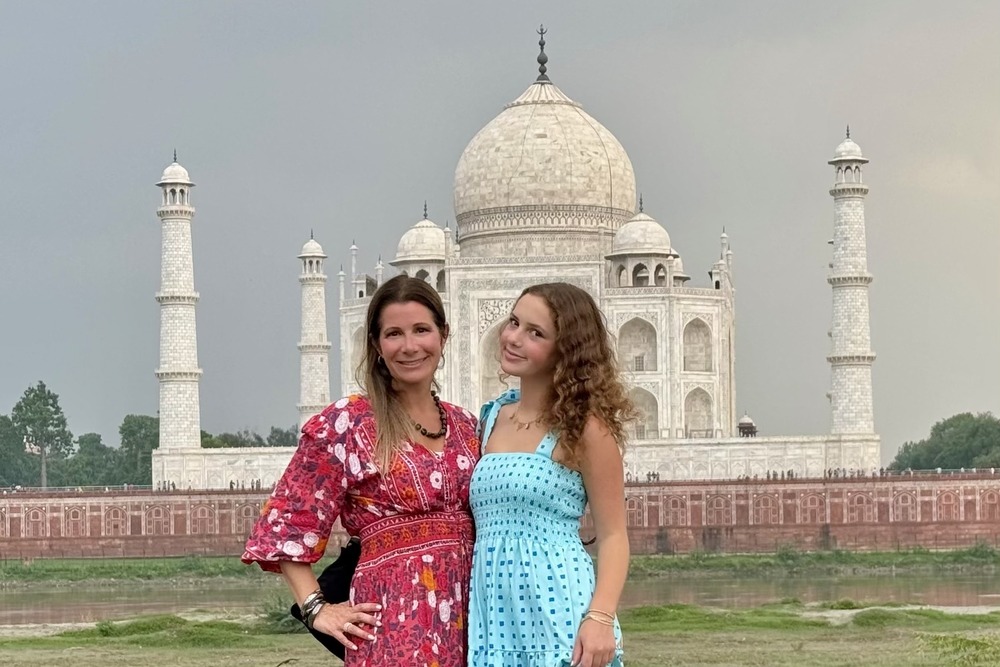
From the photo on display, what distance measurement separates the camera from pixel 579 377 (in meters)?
3.85

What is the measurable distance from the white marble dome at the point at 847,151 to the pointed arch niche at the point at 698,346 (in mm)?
3849

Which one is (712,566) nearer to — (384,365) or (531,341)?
(384,365)

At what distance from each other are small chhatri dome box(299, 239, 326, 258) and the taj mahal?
0.03 meters

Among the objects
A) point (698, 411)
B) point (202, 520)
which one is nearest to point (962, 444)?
point (698, 411)

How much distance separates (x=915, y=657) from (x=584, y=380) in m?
8.89

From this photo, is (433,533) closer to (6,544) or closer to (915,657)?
(915,657)

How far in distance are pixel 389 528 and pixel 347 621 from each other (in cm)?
21

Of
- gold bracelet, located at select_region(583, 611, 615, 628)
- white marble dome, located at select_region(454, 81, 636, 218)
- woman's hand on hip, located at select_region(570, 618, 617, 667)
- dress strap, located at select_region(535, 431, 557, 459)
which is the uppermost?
white marble dome, located at select_region(454, 81, 636, 218)

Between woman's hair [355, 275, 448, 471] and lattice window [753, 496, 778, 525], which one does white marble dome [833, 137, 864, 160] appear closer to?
lattice window [753, 496, 778, 525]

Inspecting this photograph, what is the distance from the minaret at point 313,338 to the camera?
35875 millimetres

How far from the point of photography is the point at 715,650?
13.0m

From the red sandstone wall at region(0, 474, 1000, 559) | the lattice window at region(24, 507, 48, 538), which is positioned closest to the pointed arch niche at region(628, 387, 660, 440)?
the red sandstone wall at region(0, 474, 1000, 559)

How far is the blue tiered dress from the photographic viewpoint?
3754mm

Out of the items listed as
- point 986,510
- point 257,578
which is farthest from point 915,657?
point 986,510
